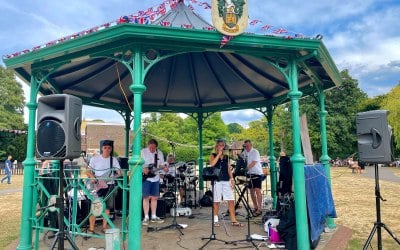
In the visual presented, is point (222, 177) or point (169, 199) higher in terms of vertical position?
point (222, 177)

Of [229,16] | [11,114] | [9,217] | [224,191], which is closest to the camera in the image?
[229,16]

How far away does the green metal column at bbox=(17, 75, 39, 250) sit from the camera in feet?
16.8

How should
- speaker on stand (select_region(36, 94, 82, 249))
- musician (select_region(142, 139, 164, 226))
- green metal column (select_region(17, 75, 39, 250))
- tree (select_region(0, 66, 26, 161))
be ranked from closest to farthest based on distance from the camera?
speaker on stand (select_region(36, 94, 82, 249)) < green metal column (select_region(17, 75, 39, 250)) < musician (select_region(142, 139, 164, 226)) < tree (select_region(0, 66, 26, 161))

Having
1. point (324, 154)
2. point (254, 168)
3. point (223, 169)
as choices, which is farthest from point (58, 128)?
point (324, 154)

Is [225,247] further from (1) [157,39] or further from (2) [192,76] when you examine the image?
(2) [192,76]

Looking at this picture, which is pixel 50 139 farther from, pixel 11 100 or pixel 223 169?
pixel 11 100

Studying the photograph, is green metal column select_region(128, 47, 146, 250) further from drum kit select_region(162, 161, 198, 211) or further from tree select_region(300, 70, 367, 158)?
tree select_region(300, 70, 367, 158)

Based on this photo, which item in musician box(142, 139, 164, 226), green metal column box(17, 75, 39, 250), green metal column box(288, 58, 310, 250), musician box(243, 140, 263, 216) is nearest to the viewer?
green metal column box(288, 58, 310, 250)

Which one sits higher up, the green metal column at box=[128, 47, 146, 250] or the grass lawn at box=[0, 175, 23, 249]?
the green metal column at box=[128, 47, 146, 250]

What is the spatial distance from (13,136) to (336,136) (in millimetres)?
36995

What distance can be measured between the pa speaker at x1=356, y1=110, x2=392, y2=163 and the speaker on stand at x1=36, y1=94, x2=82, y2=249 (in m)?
3.90

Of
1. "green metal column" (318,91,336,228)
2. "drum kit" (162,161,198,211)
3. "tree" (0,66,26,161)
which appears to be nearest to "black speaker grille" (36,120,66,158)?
"drum kit" (162,161,198,211)

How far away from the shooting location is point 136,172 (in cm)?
446

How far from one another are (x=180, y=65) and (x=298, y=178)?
172 inches
